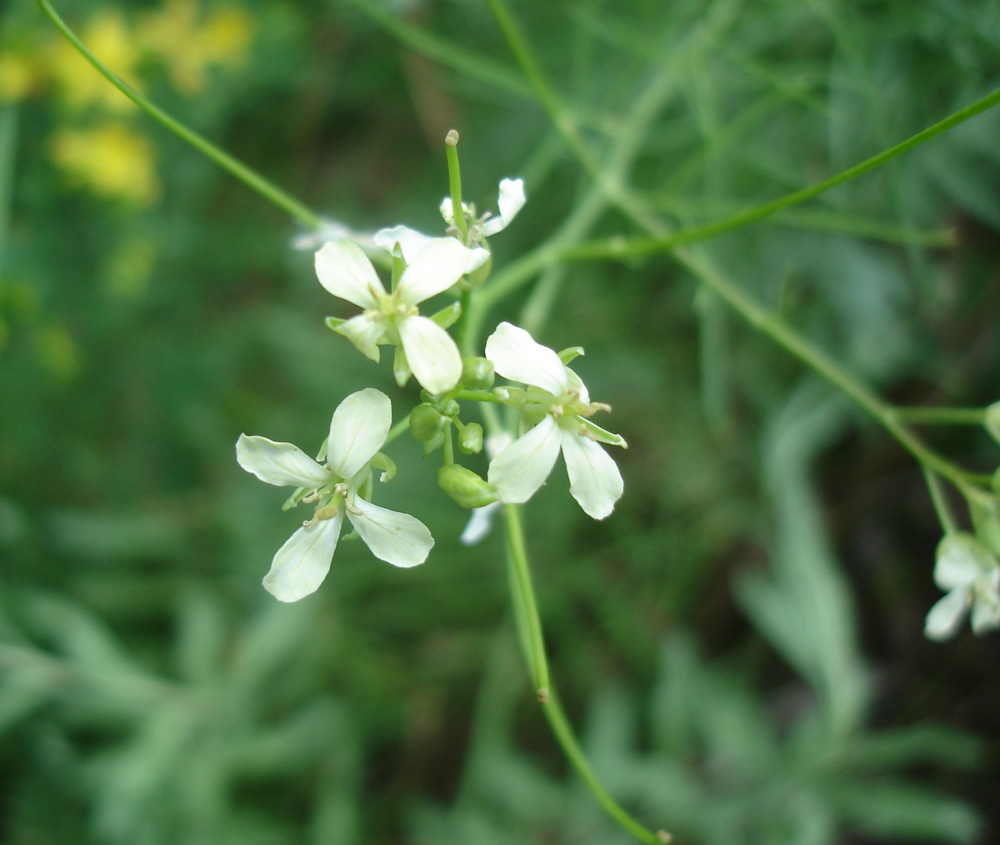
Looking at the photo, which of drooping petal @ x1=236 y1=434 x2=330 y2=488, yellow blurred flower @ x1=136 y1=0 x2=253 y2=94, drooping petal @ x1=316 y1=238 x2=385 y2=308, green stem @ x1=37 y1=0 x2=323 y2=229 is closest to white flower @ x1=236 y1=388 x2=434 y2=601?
drooping petal @ x1=236 y1=434 x2=330 y2=488

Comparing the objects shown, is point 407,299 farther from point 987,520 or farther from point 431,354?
point 987,520

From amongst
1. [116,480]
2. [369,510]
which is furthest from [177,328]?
[369,510]

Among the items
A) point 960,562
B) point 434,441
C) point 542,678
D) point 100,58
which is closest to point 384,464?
point 434,441

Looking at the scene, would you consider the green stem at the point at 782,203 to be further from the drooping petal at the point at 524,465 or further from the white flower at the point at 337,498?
the white flower at the point at 337,498

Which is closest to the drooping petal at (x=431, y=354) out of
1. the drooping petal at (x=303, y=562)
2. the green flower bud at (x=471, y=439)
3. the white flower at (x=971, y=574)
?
the green flower bud at (x=471, y=439)

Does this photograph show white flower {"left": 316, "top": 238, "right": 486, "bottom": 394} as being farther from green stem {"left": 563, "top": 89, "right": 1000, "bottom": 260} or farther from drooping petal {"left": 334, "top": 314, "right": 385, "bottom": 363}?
green stem {"left": 563, "top": 89, "right": 1000, "bottom": 260}

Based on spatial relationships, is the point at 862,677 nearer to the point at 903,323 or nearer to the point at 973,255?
the point at 903,323

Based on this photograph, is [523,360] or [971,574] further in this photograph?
[971,574]
